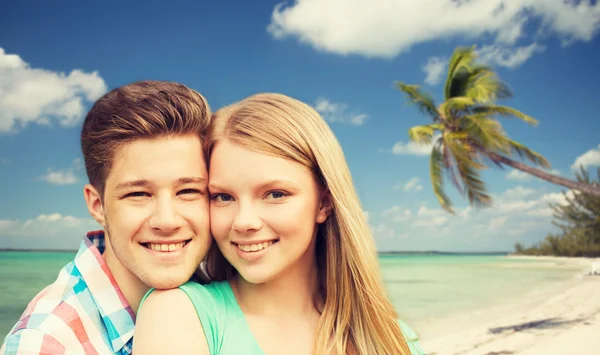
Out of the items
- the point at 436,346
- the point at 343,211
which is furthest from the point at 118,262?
the point at 436,346

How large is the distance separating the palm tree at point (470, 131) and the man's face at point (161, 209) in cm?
1858

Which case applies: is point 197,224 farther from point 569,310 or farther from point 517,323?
point 569,310

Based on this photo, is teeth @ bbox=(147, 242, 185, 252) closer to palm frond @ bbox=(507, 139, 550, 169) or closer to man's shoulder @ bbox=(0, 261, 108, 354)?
man's shoulder @ bbox=(0, 261, 108, 354)

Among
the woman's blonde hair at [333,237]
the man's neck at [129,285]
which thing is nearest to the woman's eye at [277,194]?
the woman's blonde hair at [333,237]

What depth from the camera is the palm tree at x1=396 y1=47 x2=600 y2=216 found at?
65.2ft

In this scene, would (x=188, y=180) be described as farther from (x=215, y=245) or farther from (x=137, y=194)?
(x=215, y=245)

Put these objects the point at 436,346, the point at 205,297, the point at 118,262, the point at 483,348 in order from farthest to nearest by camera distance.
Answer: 1. the point at 436,346
2. the point at 483,348
3. the point at 118,262
4. the point at 205,297

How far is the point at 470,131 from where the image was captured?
20.5m

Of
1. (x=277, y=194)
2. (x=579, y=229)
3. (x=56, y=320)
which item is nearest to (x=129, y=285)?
(x=56, y=320)

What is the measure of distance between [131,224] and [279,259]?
71cm

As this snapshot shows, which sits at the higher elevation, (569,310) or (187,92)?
(187,92)

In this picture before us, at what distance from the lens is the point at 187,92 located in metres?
2.86

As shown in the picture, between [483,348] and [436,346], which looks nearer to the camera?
[483,348]

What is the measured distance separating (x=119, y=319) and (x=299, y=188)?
3.46 feet
